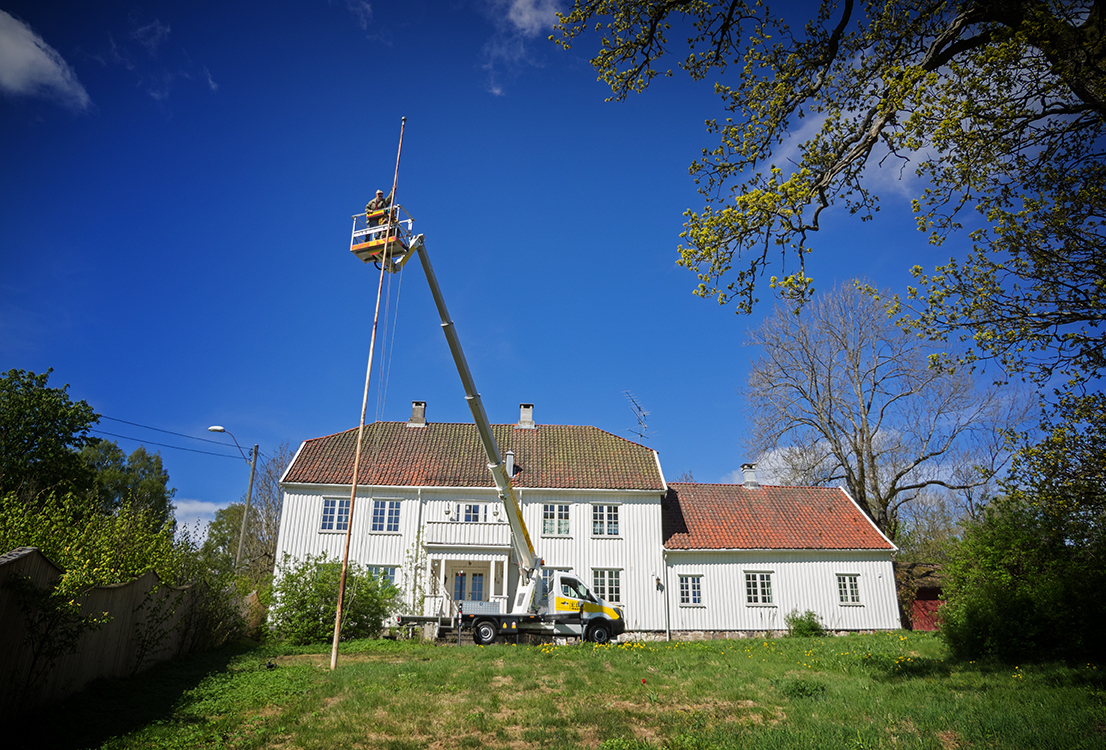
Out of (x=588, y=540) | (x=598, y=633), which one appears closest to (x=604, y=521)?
(x=588, y=540)

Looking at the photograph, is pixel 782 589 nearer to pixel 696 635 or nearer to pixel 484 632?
pixel 696 635

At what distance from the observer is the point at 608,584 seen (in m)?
27.8

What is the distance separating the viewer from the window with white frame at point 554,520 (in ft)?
92.7

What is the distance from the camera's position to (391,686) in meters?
12.4

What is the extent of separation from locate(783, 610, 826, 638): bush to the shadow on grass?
2175 cm

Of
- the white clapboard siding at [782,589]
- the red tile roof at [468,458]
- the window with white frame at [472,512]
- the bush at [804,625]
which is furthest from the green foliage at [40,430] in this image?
the bush at [804,625]

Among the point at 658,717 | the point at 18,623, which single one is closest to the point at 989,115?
the point at 658,717

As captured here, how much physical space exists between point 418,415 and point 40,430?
19374 millimetres

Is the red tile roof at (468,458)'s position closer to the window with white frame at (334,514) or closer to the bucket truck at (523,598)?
the window with white frame at (334,514)

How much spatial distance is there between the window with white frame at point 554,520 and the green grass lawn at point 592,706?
493 inches

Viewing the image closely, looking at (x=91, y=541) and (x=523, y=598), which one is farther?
(x=523, y=598)

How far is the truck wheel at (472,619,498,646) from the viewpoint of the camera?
68.0 feet

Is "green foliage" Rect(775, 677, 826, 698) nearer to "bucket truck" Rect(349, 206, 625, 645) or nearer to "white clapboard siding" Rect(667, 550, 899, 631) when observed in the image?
"bucket truck" Rect(349, 206, 625, 645)

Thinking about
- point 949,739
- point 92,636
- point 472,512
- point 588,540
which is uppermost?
point 472,512
